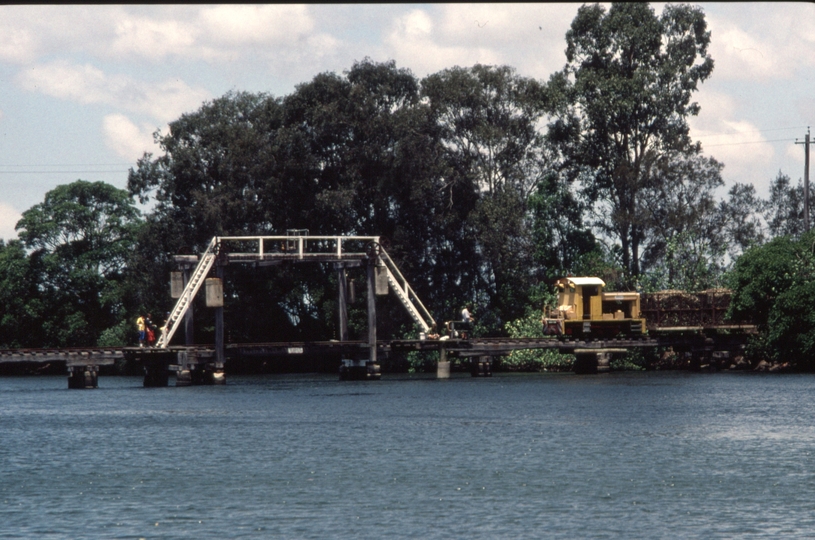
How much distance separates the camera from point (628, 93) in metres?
70.1

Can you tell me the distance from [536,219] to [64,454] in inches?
1779

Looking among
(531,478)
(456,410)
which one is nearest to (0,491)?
(531,478)

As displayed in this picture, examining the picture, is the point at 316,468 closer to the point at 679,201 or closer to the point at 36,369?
the point at 679,201

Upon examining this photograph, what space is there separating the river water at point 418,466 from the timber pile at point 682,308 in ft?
63.3

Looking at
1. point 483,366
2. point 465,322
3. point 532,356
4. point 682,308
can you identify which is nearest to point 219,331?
point 465,322

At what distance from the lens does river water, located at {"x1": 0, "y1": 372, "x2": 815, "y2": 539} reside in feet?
70.7

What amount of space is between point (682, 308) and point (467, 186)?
1503 centimetres

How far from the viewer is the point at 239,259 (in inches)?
2363

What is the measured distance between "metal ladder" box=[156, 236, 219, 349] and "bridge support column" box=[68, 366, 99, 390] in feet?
12.3

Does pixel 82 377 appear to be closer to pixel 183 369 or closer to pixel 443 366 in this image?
pixel 183 369

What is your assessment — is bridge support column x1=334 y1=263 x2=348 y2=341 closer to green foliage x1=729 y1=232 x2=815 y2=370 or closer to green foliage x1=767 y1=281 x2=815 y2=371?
green foliage x1=729 y1=232 x2=815 y2=370

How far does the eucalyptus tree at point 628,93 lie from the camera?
70562 mm

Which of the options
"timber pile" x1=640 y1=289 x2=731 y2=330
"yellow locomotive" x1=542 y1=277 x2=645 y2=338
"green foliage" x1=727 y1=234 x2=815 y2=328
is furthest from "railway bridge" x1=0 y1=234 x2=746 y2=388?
"green foliage" x1=727 y1=234 x2=815 y2=328

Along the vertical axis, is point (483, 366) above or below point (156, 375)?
above
